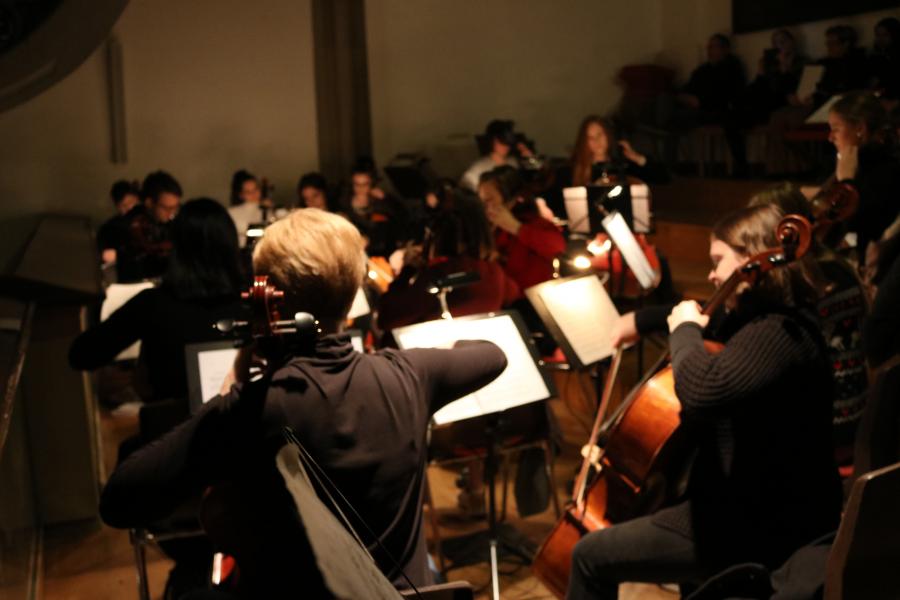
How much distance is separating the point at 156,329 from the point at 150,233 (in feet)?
10.8

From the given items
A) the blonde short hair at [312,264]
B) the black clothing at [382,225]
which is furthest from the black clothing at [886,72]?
the blonde short hair at [312,264]

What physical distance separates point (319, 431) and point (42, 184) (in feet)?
25.5

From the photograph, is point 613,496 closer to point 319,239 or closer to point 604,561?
point 604,561

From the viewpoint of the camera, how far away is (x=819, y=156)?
8.26 m

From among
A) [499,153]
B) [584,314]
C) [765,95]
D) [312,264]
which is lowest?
[584,314]

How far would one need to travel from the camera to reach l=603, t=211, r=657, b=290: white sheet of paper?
A: 3.99 metres

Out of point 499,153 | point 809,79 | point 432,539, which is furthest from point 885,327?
point 809,79

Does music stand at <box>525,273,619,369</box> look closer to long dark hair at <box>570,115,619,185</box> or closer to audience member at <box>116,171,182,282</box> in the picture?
audience member at <box>116,171,182,282</box>

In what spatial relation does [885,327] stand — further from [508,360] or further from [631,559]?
[631,559]

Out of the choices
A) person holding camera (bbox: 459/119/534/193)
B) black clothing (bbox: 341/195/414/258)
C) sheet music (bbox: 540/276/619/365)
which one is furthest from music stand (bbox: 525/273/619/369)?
person holding camera (bbox: 459/119/534/193)

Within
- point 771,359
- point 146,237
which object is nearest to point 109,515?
point 771,359

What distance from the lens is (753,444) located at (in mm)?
2227

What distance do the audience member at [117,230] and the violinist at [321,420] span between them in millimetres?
4896

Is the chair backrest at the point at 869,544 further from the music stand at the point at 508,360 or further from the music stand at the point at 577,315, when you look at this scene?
the music stand at the point at 577,315
